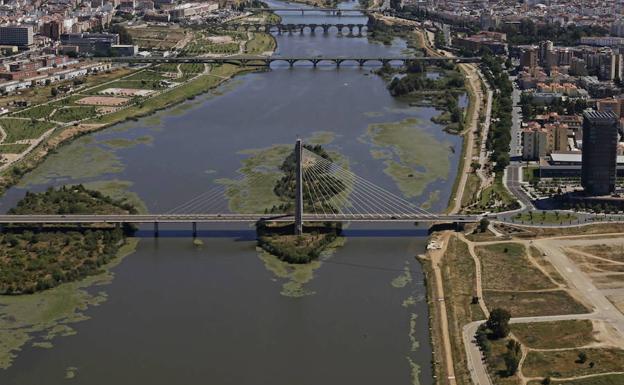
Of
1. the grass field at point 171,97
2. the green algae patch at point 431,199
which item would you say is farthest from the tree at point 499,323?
the grass field at point 171,97

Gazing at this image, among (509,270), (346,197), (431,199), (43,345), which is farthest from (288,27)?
(43,345)

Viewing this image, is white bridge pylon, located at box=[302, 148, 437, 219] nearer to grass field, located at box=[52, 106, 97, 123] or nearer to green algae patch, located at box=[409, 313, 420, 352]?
green algae patch, located at box=[409, 313, 420, 352]

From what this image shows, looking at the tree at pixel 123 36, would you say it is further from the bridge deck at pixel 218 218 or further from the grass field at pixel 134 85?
the bridge deck at pixel 218 218

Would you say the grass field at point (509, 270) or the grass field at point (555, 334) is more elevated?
the grass field at point (509, 270)

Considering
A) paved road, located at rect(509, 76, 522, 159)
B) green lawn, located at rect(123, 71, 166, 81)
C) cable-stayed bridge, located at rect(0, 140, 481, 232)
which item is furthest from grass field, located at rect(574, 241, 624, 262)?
green lawn, located at rect(123, 71, 166, 81)

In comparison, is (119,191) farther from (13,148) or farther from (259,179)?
(13,148)

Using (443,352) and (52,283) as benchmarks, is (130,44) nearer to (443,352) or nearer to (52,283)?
Result: (52,283)
